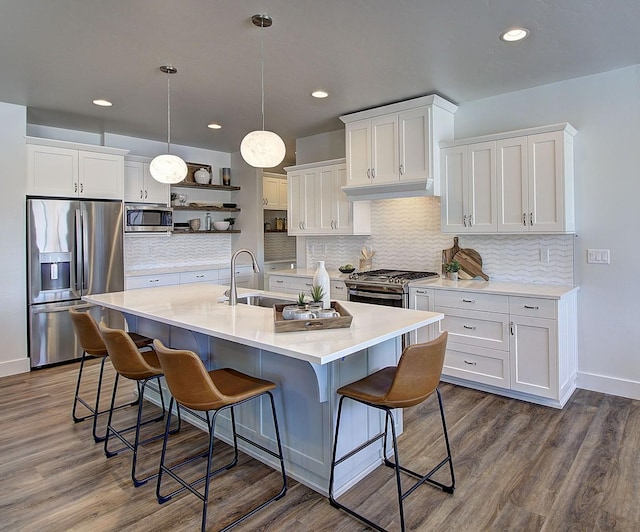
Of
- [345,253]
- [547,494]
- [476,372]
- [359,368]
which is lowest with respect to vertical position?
[547,494]

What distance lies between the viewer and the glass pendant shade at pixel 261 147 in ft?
8.86

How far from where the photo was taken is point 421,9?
2.54 m

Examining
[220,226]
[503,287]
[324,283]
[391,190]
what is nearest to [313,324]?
[324,283]

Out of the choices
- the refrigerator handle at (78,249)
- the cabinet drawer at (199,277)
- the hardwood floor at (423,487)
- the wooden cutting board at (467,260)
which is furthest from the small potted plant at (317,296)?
the cabinet drawer at (199,277)

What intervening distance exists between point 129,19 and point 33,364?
3657 millimetres

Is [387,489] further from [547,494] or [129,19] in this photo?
[129,19]

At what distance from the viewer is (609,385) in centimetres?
362

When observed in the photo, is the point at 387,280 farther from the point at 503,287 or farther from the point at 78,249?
the point at 78,249

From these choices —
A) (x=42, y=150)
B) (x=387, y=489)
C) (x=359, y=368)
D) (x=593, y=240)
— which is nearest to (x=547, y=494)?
(x=387, y=489)

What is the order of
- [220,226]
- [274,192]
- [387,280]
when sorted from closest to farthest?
1. [387,280]
2. [220,226]
3. [274,192]

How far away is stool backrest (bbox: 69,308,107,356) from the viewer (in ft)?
9.55

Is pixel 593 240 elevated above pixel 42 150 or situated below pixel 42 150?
below

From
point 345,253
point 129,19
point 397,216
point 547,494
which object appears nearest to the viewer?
point 547,494

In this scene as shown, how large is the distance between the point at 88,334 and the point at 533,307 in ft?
10.8
